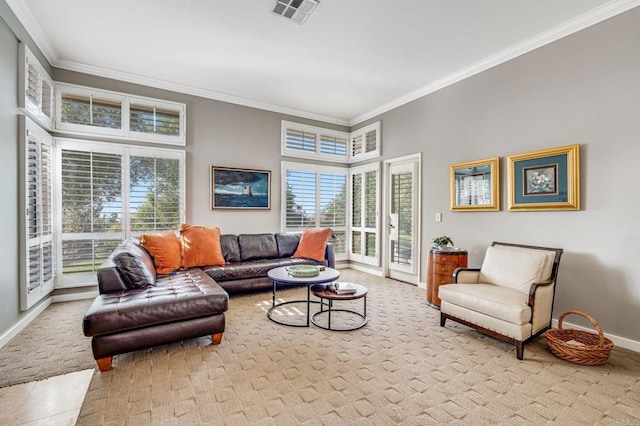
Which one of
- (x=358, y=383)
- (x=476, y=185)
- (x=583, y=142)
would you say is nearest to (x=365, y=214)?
(x=476, y=185)

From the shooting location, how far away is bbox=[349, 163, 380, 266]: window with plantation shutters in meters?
5.85

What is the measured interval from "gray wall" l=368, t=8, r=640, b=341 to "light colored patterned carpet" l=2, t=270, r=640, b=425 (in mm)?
640

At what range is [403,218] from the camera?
5.30 metres

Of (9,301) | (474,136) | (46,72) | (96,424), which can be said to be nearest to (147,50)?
(46,72)

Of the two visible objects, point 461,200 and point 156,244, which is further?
point 461,200

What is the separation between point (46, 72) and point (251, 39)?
2.70 m

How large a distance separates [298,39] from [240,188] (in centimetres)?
275

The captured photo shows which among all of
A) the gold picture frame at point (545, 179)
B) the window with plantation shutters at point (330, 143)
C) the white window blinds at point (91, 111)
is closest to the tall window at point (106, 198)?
the white window blinds at point (91, 111)

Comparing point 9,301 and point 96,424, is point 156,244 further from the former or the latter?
point 96,424

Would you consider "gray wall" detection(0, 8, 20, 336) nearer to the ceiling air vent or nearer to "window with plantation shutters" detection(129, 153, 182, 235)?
"window with plantation shutters" detection(129, 153, 182, 235)

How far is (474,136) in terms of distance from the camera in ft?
13.5

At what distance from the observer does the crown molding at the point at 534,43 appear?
2820 millimetres

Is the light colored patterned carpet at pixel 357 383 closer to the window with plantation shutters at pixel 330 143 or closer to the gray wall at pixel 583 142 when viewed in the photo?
the gray wall at pixel 583 142

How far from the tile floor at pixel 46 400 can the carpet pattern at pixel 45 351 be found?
0.11 m
